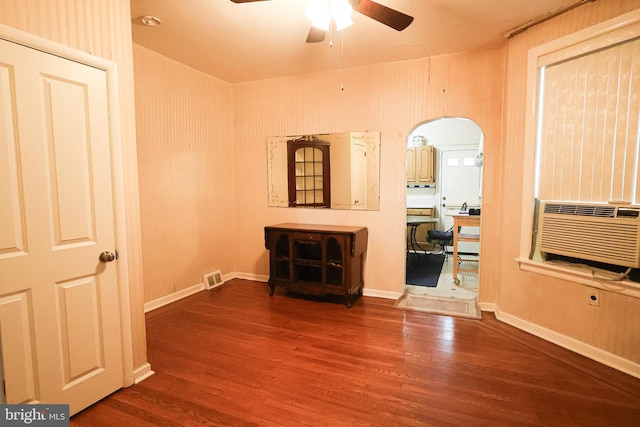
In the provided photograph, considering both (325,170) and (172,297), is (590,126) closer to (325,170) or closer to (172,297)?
(325,170)

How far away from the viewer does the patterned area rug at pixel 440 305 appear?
3.38 meters

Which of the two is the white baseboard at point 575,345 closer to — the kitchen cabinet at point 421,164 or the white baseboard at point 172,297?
the white baseboard at point 172,297

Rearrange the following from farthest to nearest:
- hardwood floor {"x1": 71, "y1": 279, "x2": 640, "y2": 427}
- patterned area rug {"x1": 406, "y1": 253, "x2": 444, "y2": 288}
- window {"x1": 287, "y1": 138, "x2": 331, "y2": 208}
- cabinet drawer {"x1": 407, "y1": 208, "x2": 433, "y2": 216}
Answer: cabinet drawer {"x1": 407, "y1": 208, "x2": 433, "y2": 216}
patterned area rug {"x1": 406, "y1": 253, "x2": 444, "y2": 288}
window {"x1": 287, "y1": 138, "x2": 331, "y2": 208}
hardwood floor {"x1": 71, "y1": 279, "x2": 640, "y2": 427}

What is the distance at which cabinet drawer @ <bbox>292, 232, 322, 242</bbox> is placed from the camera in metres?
3.67

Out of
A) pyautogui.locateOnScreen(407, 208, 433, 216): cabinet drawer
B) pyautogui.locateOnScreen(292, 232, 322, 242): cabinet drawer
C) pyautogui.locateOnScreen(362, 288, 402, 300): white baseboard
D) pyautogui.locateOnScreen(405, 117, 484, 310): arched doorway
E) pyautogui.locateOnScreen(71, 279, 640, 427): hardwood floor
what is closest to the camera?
pyautogui.locateOnScreen(71, 279, 640, 427): hardwood floor

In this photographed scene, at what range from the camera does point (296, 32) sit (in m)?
3.02

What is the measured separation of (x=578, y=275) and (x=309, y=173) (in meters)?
3.02

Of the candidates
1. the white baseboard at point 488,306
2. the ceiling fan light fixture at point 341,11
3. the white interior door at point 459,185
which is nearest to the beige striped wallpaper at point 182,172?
the ceiling fan light fixture at point 341,11

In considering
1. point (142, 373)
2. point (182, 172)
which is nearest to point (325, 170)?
point (182, 172)

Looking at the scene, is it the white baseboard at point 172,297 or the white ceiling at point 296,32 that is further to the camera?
the white baseboard at point 172,297

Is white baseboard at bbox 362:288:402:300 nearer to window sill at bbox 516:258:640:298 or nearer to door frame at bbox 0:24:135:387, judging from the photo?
window sill at bbox 516:258:640:298

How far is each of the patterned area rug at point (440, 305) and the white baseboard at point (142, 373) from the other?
2475 millimetres

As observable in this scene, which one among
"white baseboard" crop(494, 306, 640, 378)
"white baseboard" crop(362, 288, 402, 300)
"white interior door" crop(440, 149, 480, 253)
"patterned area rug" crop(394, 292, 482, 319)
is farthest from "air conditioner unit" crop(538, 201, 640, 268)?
"white interior door" crop(440, 149, 480, 253)

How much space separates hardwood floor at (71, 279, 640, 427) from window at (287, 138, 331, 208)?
5.23ft
